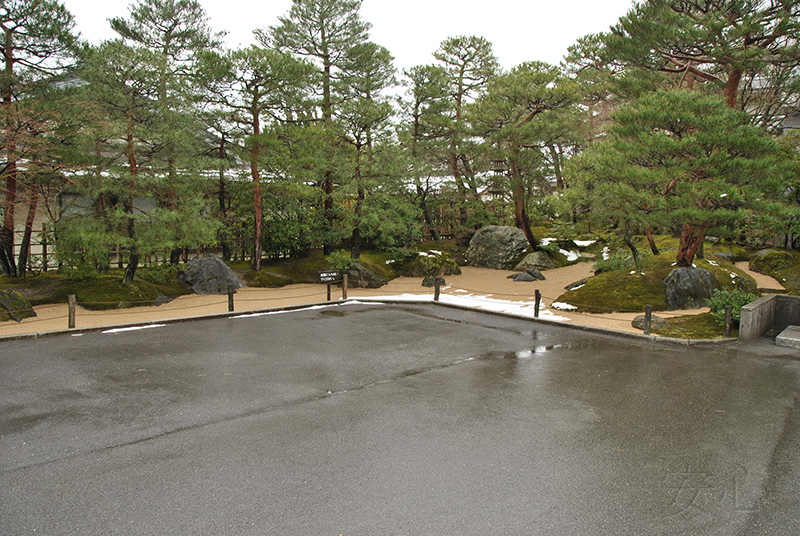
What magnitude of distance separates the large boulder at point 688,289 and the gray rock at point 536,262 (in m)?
8.77

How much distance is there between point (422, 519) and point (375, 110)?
630 inches

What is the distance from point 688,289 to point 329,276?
10.4 meters

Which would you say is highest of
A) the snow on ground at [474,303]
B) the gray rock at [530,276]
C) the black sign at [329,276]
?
the black sign at [329,276]

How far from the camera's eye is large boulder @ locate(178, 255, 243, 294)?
49.8 feet

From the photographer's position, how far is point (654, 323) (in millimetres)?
10469

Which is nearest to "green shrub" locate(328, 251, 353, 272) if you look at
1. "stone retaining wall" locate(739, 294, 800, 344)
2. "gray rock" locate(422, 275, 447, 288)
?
"gray rock" locate(422, 275, 447, 288)

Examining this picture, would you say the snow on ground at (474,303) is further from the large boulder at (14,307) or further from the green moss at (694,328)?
the large boulder at (14,307)

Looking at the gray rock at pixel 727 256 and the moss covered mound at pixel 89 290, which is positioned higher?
the gray rock at pixel 727 256

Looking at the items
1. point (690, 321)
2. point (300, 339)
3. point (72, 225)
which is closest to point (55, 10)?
point (72, 225)

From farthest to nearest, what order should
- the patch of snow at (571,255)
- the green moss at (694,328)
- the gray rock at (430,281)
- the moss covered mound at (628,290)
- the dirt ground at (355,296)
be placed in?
the patch of snow at (571,255) → the gray rock at (430,281) → the moss covered mound at (628,290) → the dirt ground at (355,296) → the green moss at (694,328)

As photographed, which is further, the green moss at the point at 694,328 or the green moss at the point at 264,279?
the green moss at the point at 264,279

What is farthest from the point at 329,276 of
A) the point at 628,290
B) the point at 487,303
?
the point at 628,290

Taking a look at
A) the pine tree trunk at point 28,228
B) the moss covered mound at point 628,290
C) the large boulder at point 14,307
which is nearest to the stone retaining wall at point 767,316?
the moss covered mound at point 628,290

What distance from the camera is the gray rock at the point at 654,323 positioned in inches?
402
